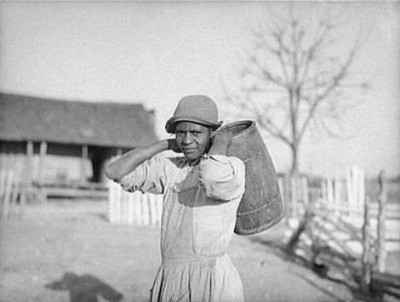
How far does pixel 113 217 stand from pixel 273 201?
11.1 meters

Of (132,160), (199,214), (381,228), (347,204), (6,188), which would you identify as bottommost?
(381,228)

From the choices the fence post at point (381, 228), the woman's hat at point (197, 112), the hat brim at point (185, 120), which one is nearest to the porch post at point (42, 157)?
the fence post at point (381, 228)

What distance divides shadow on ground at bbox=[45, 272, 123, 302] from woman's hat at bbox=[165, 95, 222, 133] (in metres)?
3.78

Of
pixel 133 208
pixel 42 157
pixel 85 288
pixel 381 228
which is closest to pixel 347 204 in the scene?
pixel 381 228

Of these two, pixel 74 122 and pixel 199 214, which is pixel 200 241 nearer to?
pixel 199 214

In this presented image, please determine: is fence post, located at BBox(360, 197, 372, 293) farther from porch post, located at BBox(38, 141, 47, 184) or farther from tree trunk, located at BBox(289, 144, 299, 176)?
porch post, located at BBox(38, 141, 47, 184)

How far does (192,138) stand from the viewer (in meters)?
2.14

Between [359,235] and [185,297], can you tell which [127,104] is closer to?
[359,235]

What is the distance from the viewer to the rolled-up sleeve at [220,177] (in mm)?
1877

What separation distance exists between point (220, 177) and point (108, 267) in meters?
5.53

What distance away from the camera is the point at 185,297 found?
6.62 ft

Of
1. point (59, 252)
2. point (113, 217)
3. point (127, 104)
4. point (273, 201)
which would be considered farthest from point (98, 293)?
point (127, 104)

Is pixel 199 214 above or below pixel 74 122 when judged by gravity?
below

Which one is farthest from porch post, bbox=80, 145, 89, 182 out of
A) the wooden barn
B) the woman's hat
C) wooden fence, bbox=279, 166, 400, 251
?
the woman's hat
